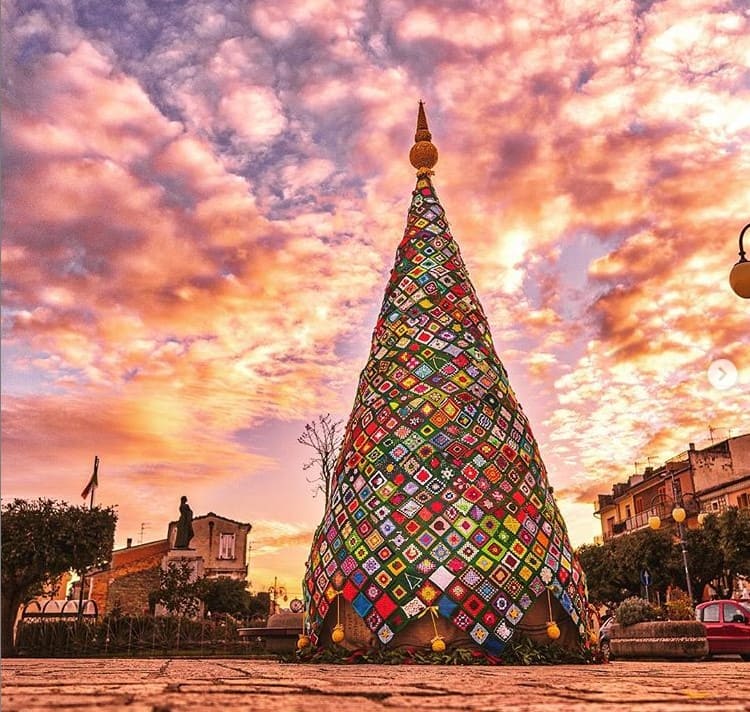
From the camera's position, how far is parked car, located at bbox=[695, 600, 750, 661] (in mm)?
12242

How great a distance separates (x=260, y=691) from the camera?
2.19 m

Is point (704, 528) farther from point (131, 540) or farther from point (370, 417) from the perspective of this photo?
point (131, 540)

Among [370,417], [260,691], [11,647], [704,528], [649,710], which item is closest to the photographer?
[649,710]

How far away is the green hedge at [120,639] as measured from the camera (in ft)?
58.9

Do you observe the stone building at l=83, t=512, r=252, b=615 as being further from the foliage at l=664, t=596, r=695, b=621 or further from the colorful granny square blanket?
the colorful granny square blanket

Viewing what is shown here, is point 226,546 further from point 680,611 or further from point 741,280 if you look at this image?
point 741,280

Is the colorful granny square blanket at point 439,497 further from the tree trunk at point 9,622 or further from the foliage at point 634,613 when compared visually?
the tree trunk at point 9,622

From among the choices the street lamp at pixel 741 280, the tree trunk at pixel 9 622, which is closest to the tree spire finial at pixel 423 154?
the street lamp at pixel 741 280

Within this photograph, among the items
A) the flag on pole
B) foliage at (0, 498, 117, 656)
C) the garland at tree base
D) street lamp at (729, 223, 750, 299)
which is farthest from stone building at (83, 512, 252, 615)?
street lamp at (729, 223, 750, 299)

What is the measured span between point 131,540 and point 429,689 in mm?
44817

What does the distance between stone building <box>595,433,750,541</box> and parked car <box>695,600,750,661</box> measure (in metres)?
16.6

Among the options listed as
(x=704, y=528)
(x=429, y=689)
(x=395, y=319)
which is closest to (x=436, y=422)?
(x=395, y=319)

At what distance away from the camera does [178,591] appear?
26.5 m

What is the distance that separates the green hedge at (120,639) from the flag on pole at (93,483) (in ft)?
13.2
